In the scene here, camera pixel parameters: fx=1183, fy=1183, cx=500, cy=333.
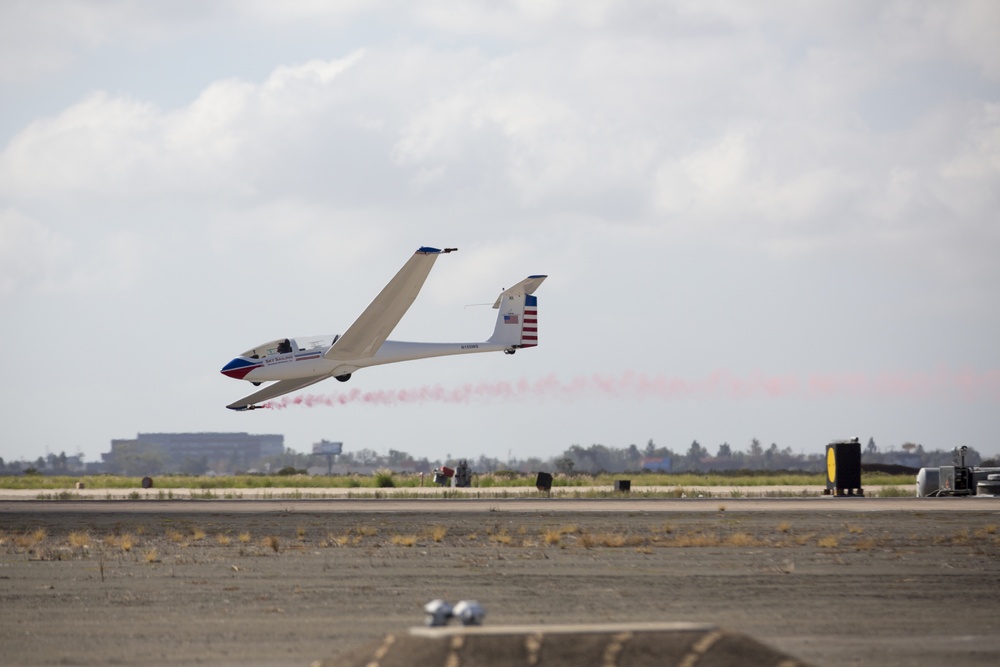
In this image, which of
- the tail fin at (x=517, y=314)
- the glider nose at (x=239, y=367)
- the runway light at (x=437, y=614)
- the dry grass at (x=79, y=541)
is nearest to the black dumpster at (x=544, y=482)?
the tail fin at (x=517, y=314)

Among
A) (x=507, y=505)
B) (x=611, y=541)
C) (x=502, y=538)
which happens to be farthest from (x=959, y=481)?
(x=502, y=538)

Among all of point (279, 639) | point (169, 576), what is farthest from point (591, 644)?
point (169, 576)

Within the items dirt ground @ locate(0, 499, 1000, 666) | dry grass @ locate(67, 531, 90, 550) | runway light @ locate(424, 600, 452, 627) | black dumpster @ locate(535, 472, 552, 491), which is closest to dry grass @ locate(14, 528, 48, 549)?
dirt ground @ locate(0, 499, 1000, 666)

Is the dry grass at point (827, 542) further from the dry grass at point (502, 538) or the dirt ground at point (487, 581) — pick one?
the dry grass at point (502, 538)

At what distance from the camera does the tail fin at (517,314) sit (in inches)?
2151

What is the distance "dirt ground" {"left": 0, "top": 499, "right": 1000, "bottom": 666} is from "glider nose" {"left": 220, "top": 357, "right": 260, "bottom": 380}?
38.7ft

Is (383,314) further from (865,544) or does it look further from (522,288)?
(865,544)

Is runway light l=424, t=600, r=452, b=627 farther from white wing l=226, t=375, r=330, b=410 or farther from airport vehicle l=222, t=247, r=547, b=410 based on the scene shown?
white wing l=226, t=375, r=330, b=410

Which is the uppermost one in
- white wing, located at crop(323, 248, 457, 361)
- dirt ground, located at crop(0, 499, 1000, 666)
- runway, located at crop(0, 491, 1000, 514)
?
white wing, located at crop(323, 248, 457, 361)

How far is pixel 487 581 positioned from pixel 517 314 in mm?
33882

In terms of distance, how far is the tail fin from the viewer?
179 feet

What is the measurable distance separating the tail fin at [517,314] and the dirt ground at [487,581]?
1799cm

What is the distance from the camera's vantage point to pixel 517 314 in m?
54.9

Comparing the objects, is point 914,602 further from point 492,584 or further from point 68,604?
point 68,604
